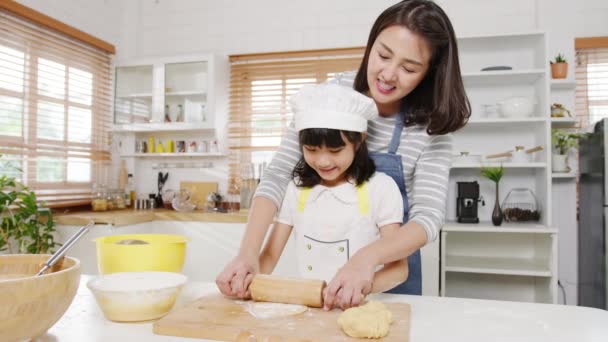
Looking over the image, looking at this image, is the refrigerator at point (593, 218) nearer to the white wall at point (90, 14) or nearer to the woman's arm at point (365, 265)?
the woman's arm at point (365, 265)

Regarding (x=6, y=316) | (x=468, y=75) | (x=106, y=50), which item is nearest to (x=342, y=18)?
(x=468, y=75)

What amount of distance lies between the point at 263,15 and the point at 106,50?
4.26 feet

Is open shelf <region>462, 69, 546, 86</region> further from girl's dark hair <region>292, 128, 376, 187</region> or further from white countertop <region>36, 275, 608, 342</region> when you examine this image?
white countertop <region>36, 275, 608, 342</region>

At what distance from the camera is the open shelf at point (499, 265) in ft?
9.18

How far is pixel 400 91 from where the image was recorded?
1.20 m

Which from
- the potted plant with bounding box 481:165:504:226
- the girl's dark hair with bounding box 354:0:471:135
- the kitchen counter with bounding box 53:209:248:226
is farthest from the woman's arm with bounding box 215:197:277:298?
the potted plant with bounding box 481:165:504:226

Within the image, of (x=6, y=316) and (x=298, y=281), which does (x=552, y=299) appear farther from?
(x=6, y=316)

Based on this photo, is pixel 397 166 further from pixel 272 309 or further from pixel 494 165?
pixel 494 165

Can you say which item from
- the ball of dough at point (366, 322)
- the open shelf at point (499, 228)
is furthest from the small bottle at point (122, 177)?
the ball of dough at point (366, 322)

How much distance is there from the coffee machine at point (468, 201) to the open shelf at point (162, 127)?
1.87 m

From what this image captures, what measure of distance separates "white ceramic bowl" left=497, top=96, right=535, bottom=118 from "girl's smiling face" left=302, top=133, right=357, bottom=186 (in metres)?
2.17

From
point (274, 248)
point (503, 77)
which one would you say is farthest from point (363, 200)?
point (503, 77)

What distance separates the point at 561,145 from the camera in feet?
10.1

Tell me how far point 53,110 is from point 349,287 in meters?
3.03
